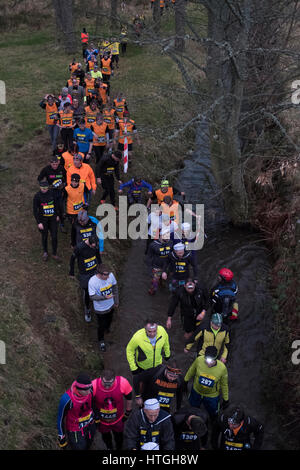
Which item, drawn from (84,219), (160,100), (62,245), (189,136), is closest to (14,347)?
(84,219)

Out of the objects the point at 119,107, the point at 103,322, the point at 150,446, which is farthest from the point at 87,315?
the point at 119,107

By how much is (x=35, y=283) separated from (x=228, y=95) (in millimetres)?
6755

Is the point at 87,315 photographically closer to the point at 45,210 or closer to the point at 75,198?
the point at 45,210

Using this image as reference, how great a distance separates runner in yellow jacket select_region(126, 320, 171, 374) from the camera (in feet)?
22.7

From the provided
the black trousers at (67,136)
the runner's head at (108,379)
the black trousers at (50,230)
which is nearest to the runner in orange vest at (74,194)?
the black trousers at (50,230)

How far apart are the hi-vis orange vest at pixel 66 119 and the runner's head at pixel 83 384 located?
988 cm

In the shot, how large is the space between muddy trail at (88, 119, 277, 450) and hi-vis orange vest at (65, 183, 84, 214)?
7.57ft

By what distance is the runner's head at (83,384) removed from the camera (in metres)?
5.62

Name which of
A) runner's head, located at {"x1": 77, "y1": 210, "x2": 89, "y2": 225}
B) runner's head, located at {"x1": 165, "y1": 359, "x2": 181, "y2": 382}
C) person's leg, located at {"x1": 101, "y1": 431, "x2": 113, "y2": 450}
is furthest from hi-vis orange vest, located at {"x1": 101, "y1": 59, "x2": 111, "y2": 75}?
person's leg, located at {"x1": 101, "y1": 431, "x2": 113, "y2": 450}

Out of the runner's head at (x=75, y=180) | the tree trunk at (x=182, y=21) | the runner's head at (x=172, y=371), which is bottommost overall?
the runner's head at (x=172, y=371)

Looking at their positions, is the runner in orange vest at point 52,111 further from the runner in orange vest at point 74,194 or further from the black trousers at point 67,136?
the runner in orange vest at point 74,194

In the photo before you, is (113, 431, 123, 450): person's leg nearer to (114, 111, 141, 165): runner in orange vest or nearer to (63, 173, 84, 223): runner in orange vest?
(63, 173, 84, 223): runner in orange vest

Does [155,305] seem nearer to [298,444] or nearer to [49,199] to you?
[49,199]

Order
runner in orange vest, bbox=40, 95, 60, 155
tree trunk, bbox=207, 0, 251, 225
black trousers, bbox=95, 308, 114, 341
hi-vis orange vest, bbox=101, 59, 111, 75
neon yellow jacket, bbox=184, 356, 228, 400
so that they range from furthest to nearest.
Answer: hi-vis orange vest, bbox=101, 59, 111, 75, runner in orange vest, bbox=40, 95, 60, 155, tree trunk, bbox=207, 0, 251, 225, black trousers, bbox=95, 308, 114, 341, neon yellow jacket, bbox=184, 356, 228, 400
